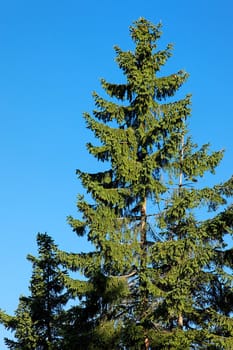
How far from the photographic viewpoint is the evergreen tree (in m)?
28.3

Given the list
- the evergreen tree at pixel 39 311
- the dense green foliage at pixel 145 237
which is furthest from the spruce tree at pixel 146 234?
the evergreen tree at pixel 39 311

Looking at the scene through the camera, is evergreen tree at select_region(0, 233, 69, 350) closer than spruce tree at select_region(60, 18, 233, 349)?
No

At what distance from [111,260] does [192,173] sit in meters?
4.10

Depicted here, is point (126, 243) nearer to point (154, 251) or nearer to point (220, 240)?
point (154, 251)

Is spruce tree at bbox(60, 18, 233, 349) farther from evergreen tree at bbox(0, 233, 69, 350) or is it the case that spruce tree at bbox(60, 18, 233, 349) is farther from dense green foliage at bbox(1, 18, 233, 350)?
evergreen tree at bbox(0, 233, 69, 350)

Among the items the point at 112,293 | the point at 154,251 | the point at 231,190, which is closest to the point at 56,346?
the point at 112,293

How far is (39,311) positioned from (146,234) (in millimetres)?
8534

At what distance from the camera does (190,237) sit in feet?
70.7

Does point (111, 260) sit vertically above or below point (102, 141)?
below

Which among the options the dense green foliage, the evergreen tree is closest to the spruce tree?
the dense green foliage

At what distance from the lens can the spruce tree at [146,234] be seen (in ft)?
68.7

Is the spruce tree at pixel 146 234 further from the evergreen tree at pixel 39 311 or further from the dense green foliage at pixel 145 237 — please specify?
the evergreen tree at pixel 39 311

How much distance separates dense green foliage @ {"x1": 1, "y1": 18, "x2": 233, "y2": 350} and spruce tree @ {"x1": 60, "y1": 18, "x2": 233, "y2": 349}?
0.03m

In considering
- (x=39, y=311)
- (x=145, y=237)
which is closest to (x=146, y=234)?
(x=145, y=237)
